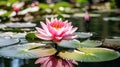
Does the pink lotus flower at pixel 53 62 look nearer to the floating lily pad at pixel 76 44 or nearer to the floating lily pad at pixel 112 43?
the floating lily pad at pixel 76 44

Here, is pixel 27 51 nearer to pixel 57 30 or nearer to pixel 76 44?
pixel 57 30

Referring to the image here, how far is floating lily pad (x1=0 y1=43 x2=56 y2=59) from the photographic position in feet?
5.18

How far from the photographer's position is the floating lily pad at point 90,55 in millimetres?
1537

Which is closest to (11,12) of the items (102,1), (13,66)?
(13,66)

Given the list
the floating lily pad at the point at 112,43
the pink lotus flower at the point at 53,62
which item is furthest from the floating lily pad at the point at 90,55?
the floating lily pad at the point at 112,43

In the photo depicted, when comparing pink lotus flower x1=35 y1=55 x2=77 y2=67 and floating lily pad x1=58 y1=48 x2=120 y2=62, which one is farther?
floating lily pad x1=58 y1=48 x2=120 y2=62

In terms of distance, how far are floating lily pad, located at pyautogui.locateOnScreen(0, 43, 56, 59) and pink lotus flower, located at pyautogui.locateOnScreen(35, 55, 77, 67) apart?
5 cm

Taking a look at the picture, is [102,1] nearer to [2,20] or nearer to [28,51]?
[2,20]

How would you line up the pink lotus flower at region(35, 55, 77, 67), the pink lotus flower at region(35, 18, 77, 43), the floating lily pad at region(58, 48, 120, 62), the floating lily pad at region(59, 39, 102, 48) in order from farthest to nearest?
1. the floating lily pad at region(59, 39, 102, 48)
2. the pink lotus flower at region(35, 18, 77, 43)
3. the floating lily pad at region(58, 48, 120, 62)
4. the pink lotus flower at region(35, 55, 77, 67)

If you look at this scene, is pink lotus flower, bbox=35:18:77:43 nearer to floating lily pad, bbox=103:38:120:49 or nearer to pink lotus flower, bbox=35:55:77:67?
pink lotus flower, bbox=35:55:77:67

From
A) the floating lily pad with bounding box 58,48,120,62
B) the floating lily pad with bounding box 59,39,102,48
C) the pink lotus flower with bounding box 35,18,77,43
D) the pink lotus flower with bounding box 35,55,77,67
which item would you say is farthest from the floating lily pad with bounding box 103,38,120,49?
the pink lotus flower with bounding box 35,55,77,67

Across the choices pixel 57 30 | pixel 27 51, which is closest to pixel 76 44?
pixel 57 30

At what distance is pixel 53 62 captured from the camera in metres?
1.48

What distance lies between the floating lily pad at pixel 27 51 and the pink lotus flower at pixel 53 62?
0.05 meters
